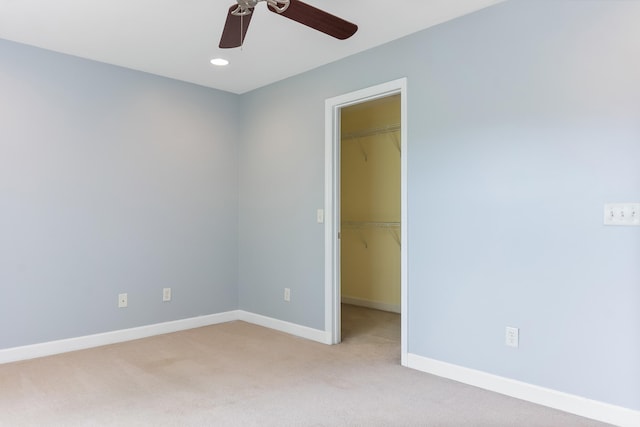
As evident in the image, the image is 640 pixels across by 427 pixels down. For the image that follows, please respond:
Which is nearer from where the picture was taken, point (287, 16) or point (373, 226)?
point (287, 16)

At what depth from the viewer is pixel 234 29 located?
2.25 meters

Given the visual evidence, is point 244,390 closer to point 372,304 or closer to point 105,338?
point 105,338

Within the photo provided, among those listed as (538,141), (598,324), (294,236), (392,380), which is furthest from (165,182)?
(598,324)

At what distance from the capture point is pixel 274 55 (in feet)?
11.6

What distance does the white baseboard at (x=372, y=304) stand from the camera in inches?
199

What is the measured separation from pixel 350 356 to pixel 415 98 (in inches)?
78.0

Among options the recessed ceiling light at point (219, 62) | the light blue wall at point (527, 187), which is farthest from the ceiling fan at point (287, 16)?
the recessed ceiling light at point (219, 62)

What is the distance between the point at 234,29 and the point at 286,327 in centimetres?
274

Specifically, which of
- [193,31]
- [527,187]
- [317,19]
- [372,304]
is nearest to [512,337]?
[527,187]

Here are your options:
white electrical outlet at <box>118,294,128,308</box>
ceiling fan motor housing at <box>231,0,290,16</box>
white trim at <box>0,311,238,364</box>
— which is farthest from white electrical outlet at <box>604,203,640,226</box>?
white electrical outlet at <box>118,294,128,308</box>

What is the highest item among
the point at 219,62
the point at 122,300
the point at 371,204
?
the point at 219,62

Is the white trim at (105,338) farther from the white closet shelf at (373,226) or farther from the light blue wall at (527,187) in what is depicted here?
the light blue wall at (527,187)

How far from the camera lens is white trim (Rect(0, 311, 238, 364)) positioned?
327 centimetres

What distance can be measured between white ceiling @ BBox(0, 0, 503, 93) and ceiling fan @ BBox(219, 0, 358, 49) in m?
0.40
